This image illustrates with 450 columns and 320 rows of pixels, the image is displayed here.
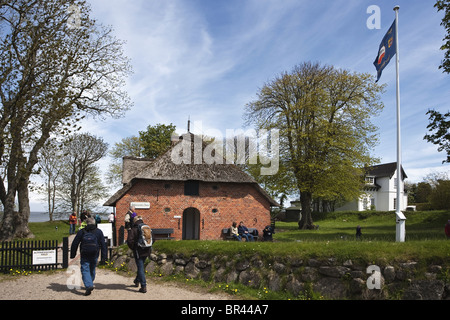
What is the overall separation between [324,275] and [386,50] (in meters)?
9.48

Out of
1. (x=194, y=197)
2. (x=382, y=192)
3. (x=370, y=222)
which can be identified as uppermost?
(x=194, y=197)

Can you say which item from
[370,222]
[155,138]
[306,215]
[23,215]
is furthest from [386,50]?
[155,138]

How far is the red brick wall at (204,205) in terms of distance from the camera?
21016 mm

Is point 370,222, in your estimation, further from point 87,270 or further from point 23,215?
point 87,270

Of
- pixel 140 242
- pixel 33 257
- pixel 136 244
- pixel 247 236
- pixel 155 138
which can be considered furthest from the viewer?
pixel 155 138

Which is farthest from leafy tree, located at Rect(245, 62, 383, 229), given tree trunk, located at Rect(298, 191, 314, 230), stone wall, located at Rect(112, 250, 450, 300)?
stone wall, located at Rect(112, 250, 450, 300)

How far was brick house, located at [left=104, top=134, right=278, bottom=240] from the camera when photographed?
20.9 m

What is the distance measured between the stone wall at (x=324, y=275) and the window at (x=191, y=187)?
1005 centimetres

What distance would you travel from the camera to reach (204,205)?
21.9m

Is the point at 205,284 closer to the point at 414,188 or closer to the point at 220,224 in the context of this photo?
the point at 220,224

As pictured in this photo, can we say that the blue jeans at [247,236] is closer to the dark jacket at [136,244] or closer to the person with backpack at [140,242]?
the person with backpack at [140,242]

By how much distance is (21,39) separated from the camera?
57.1ft

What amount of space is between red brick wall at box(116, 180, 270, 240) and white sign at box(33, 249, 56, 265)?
7.95 metres

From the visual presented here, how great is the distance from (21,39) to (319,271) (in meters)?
17.7
